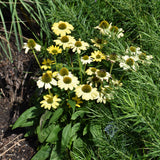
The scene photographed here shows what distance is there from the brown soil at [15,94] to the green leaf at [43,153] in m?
0.32

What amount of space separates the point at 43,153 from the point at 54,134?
0.66 ft

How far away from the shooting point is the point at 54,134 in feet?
5.21

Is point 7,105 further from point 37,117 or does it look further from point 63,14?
point 63,14

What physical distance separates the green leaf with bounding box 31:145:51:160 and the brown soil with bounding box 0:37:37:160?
1.06ft

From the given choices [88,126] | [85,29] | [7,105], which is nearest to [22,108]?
[7,105]

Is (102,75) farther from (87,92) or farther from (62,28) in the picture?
(62,28)

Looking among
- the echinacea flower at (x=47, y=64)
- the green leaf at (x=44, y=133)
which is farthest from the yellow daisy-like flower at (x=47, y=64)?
the green leaf at (x=44, y=133)

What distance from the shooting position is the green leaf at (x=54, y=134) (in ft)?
5.13

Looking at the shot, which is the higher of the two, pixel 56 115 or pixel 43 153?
pixel 56 115

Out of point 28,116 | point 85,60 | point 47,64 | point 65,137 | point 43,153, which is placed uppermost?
point 85,60

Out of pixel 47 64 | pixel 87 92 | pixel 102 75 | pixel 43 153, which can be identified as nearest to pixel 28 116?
pixel 43 153

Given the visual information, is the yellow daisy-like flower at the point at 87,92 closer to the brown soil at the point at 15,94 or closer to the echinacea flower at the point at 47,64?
the echinacea flower at the point at 47,64

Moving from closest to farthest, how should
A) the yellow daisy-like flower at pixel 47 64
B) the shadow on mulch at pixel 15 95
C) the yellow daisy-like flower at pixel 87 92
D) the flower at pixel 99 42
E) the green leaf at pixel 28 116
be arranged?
the yellow daisy-like flower at pixel 87 92 < the flower at pixel 99 42 < the yellow daisy-like flower at pixel 47 64 < the green leaf at pixel 28 116 < the shadow on mulch at pixel 15 95

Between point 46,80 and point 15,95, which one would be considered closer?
point 46,80
